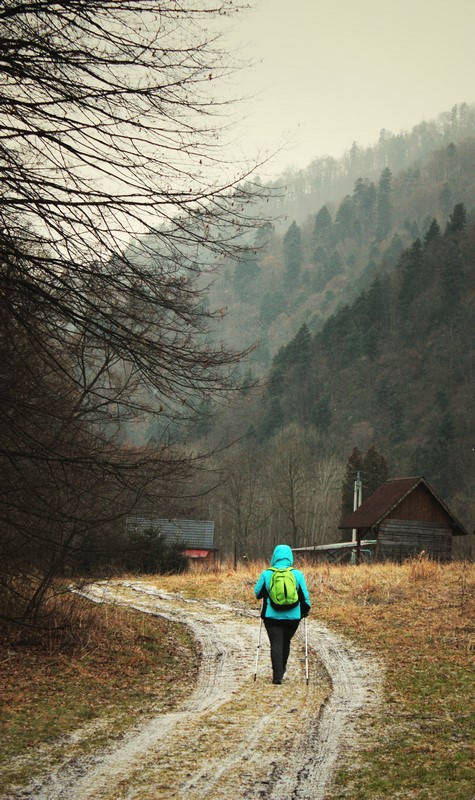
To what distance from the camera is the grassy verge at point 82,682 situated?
7.18 metres

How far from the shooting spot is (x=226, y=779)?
5848 mm

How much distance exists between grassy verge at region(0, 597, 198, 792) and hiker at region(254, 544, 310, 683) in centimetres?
118

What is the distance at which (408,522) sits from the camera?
139 feet

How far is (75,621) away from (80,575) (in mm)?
840

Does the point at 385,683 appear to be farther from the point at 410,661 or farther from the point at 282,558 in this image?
the point at 282,558

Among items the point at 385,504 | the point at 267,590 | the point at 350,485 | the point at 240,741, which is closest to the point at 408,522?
the point at 385,504

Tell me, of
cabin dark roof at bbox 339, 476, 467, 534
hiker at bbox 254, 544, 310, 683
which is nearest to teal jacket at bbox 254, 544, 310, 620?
hiker at bbox 254, 544, 310, 683

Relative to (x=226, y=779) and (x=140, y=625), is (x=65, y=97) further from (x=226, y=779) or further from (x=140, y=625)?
(x=140, y=625)

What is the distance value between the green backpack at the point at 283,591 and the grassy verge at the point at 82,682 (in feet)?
4.96

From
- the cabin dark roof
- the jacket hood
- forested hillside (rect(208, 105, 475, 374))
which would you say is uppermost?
forested hillside (rect(208, 105, 475, 374))

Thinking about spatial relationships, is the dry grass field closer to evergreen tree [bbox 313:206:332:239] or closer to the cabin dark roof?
the cabin dark roof

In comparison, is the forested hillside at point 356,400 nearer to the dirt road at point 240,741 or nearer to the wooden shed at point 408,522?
the wooden shed at point 408,522

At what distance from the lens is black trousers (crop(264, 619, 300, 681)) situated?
9906mm

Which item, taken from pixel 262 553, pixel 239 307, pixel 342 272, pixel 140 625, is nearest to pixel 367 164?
pixel 342 272
